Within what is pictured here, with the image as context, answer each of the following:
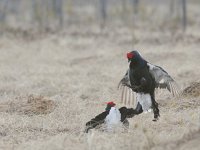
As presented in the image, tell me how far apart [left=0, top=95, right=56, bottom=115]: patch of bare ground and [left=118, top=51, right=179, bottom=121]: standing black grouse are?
2.30 meters

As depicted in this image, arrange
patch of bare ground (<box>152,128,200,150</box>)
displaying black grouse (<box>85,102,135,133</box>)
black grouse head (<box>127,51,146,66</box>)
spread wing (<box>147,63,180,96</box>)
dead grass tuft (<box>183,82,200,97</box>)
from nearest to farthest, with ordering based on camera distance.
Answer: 1. patch of bare ground (<box>152,128,200,150</box>)
2. black grouse head (<box>127,51,146,66</box>)
3. displaying black grouse (<box>85,102,135,133</box>)
4. spread wing (<box>147,63,180,96</box>)
5. dead grass tuft (<box>183,82,200,97</box>)

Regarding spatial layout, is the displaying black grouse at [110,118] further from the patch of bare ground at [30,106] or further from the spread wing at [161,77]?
the patch of bare ground at [30,106]

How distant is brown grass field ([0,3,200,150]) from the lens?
873 cm

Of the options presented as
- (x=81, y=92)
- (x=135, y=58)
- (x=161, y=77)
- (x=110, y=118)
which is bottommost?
(x=81, y=92)

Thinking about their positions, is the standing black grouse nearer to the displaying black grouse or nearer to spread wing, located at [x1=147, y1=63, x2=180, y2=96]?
spread wing, located at [x1=147, y1=63, x2=180, y2=96]

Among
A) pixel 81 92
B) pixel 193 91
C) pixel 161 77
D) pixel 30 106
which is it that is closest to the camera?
pixel 161 77

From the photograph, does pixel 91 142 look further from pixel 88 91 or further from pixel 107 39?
pixel 107 39

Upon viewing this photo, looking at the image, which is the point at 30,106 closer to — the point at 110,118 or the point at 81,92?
the point at 81,92

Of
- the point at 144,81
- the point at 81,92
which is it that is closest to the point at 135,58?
the point at 144,81

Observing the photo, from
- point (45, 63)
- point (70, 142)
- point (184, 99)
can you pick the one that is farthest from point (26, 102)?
point (45, 63)

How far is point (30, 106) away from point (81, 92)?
259 cm

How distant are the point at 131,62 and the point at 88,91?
5233 millimetres

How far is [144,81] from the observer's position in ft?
32.1

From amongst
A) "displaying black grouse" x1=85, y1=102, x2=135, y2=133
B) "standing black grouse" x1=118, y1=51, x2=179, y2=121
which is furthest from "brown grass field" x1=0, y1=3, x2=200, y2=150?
"standing black grouse" x1=118, y1=51, x2=179, y2=121
